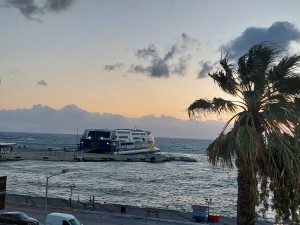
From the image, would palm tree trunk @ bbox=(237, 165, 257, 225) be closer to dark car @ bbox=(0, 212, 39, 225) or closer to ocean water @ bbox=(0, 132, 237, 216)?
dark car @ bbox=(0, 212, 39, 225)

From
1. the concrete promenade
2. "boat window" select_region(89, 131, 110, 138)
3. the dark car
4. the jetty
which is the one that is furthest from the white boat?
the dark car

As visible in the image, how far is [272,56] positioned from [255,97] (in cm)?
176

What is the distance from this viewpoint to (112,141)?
17150cm

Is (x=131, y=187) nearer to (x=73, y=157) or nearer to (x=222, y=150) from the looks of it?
(x=73, y=157)

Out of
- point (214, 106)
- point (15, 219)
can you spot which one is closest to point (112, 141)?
point (15, 219)

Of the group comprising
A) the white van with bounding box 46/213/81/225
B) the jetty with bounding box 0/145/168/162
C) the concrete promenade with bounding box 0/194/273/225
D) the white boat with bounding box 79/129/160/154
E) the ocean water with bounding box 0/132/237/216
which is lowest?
the ocean water with bounding box 0/132/237/216

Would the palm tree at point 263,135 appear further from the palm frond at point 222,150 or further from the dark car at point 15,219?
A: the dark car at point 15,219

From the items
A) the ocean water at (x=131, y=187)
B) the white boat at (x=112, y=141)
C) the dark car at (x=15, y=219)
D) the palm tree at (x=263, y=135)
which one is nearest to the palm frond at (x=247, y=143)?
the palm tree at (x=263, y=135)

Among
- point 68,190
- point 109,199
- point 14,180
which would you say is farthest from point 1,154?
point 109,199

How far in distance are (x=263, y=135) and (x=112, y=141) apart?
520 ft

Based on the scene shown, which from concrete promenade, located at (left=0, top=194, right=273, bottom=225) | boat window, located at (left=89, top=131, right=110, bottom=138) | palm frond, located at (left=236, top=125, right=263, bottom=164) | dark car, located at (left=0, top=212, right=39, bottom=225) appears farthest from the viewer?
boat window, located at (left=89, top=131, right=110, bottom=138)

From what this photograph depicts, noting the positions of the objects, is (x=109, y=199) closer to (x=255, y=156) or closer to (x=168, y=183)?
(x=168, y=183)

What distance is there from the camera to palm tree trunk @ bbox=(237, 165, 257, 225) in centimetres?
1438

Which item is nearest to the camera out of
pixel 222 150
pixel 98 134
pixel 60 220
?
pixel 222 150
